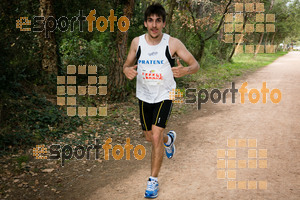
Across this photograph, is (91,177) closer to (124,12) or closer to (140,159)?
(140,159)

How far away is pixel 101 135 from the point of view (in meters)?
7.02

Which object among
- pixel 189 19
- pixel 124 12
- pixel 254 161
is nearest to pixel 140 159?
pixel 254 161

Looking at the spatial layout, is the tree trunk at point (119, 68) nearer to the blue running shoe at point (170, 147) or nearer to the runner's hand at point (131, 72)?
the blue running shoe at point (170, 147)

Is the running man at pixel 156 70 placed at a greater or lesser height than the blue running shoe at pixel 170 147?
greater

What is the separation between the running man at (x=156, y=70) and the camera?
4.10 m
